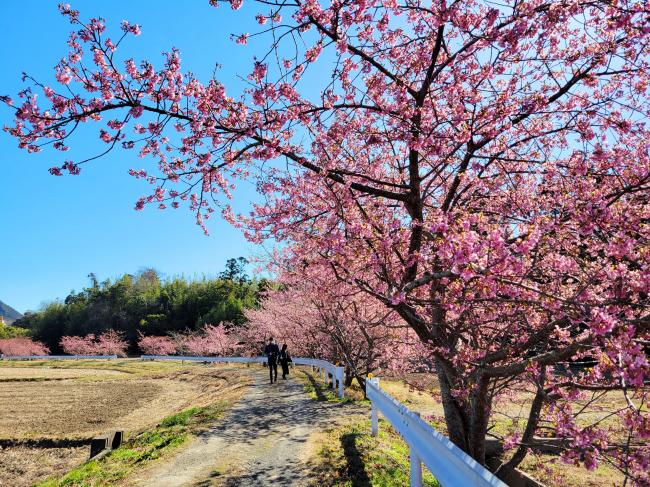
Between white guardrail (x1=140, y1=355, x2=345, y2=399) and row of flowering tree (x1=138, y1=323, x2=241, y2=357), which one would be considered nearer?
white guardrail (x1=140, y1=355, x2=345, y2=399)

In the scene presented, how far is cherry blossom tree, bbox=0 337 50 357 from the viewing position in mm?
65438

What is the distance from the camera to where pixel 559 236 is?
15.6ft

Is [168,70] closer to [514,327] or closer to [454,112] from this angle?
[454,112]

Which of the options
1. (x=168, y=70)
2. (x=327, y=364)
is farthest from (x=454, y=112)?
(x=327, y=364)

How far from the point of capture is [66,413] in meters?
14.6

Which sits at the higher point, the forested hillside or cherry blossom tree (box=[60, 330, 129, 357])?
the forested hillside

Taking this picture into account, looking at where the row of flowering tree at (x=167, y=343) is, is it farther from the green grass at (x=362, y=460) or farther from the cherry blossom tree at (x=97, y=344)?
the green grass at (x=362, y=460)

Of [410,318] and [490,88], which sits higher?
[490,88]

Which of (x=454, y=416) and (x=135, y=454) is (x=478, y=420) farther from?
(x=135, y=454)

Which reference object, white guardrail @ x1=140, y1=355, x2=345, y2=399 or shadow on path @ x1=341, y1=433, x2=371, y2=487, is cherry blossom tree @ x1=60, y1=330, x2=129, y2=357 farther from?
shadow on path @ x1=341, y1=433, x2=371, y2=487

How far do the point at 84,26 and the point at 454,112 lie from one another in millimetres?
4561

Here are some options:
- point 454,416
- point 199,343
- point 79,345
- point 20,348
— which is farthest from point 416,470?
point 20,348

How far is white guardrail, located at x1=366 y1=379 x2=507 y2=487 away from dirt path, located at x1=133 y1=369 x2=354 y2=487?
167 centimetres

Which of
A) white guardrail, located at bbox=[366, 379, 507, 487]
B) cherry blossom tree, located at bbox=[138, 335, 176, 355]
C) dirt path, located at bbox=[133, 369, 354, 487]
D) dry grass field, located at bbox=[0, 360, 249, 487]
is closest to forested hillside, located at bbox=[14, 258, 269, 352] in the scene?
cherry blossom tree, located at bbox=[138, 335, 176, 355]
